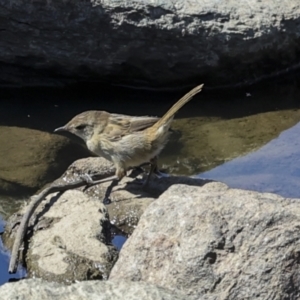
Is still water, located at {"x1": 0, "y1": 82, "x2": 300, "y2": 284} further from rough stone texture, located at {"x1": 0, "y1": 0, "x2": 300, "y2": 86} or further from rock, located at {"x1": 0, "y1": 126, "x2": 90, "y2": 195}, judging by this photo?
rough stone texture, located at {"x1": 0, "y1": 0, "x2": 300, "y2": 86}

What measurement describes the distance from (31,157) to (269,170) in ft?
6.94

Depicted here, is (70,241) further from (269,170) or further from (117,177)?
(269,170)

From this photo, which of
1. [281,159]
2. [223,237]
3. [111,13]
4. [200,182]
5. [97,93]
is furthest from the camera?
[97,93]

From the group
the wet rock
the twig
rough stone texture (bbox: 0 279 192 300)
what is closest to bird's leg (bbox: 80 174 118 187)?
the twig

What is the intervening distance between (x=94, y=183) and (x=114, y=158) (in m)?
0.26

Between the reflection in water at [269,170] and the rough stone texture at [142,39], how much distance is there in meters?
1.45

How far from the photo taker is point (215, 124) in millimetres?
8148

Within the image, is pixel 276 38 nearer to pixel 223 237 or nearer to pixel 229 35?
pixel 229 35

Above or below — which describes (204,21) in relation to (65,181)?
above

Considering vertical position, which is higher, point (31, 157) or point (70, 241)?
point (31, 157)

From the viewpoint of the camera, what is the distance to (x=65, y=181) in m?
6.59

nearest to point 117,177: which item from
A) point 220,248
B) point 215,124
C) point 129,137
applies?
point 129,137

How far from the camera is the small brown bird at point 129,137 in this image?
6504 millimetres

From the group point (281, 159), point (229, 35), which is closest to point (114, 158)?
point (281, 159)
